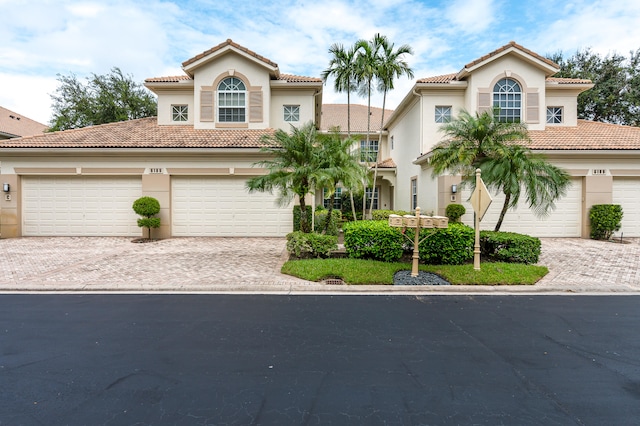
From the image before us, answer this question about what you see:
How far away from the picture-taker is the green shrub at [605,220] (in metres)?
13.9

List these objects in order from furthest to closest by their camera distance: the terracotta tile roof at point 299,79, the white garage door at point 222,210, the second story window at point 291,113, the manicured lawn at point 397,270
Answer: the second story window at point 291,113 → the terracotta tile roof at point 299,79 → the white garage door at point 222,210 → the manicured lawn at point 397,270

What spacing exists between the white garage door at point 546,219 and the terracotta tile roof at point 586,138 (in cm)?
169

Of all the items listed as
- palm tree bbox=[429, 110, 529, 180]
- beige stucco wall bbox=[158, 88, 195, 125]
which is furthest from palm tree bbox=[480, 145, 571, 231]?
beige stucco wall bbox=[158, 88, 195, 125]

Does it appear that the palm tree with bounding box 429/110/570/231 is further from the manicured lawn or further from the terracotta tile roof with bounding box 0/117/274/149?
the terracotta tile roof with bounding box 0/117/274/149

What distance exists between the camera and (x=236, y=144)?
48.1 feet

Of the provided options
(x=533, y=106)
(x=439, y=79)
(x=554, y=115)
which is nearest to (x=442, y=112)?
(x=439, y=79)

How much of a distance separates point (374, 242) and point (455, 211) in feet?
21.2

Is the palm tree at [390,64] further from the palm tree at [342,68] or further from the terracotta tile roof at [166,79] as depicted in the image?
the terracotta tile roof at [166,79]

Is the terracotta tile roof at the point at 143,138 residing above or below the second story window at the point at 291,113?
below

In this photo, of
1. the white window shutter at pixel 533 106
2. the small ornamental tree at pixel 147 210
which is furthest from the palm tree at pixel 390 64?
the small ornamental tree at pixel 147 210

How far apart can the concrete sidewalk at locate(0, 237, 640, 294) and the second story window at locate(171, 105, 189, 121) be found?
285 inches

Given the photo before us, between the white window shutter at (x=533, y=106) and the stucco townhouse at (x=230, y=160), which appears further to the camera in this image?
the white window shutter at (x=533, y=106)

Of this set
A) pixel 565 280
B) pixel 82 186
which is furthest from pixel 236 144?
pixel 565 280

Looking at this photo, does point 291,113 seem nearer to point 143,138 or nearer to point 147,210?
point 143,138
